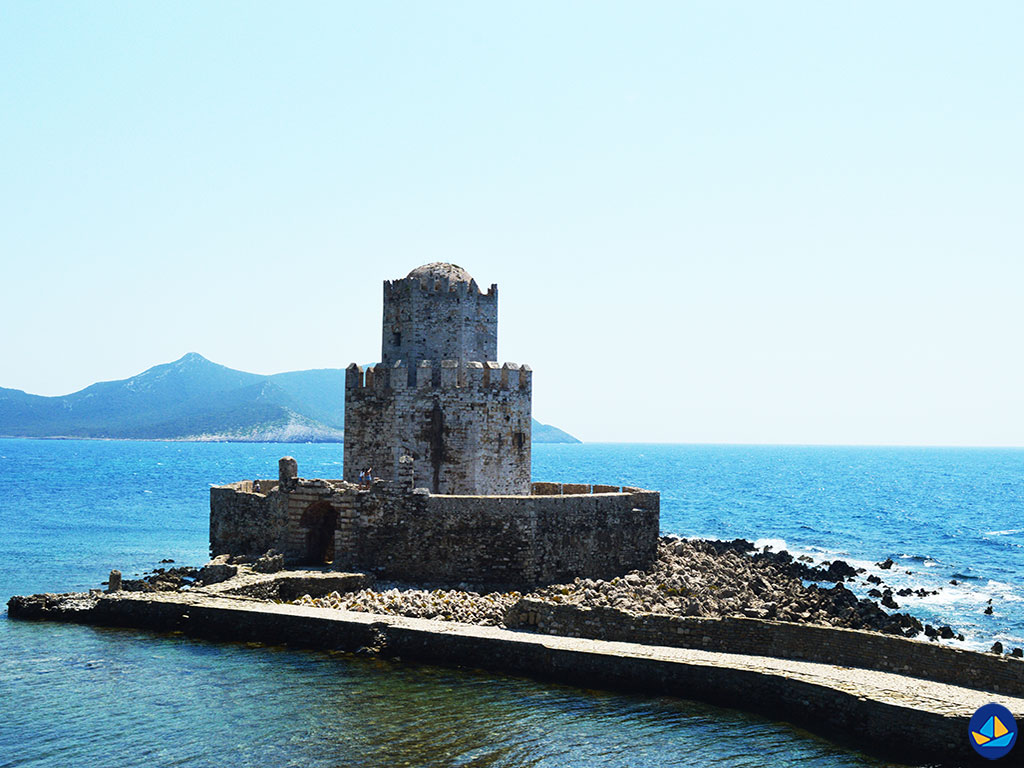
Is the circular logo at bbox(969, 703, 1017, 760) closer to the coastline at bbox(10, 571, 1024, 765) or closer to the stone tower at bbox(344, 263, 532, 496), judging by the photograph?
the coastline at bbox(10, 571, 1024, 765)

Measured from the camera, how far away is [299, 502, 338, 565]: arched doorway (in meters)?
27.3

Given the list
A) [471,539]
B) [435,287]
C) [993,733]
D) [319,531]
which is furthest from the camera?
[435,287]

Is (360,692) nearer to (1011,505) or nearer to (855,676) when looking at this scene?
(855,676)

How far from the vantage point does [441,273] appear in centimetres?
2955

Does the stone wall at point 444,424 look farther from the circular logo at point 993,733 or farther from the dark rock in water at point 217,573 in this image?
the circular logo at point 993,733

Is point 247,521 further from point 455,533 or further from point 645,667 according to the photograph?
point 645,667

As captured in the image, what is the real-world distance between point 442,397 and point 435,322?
2402 mm

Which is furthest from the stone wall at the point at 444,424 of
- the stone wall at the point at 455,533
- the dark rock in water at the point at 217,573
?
the dark rock in water at the point at 217,573

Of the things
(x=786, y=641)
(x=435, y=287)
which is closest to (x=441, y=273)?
(x=435, y=287)

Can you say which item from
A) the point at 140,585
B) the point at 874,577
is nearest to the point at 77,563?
the point at 140,585

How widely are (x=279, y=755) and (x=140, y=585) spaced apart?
40.2 feet

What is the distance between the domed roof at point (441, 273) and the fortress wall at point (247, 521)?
7635mm

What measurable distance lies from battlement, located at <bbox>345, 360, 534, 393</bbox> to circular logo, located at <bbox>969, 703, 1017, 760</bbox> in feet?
53.8

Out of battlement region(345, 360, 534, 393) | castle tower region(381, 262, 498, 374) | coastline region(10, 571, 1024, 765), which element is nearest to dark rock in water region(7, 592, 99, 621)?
coastline region(10, 571, 1024, 765)
